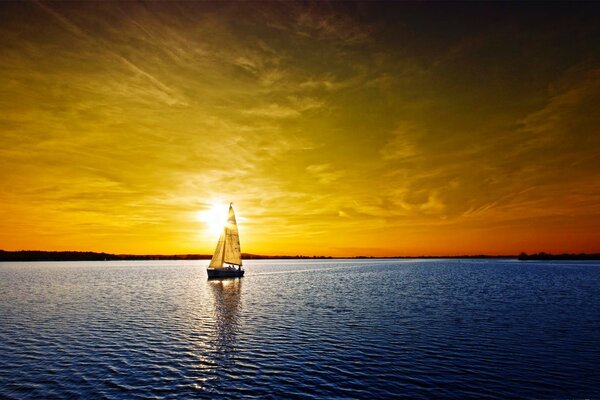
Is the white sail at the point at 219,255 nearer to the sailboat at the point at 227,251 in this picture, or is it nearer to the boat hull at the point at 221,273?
the sailboat at the point at 227,251

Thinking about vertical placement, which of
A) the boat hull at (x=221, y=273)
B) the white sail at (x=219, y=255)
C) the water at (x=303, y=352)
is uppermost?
the white sail at (x=219, y=255)

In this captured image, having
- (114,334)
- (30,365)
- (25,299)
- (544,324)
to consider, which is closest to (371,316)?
(544,324)

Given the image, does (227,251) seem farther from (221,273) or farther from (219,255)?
(221,273)

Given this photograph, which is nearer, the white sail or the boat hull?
the white sail

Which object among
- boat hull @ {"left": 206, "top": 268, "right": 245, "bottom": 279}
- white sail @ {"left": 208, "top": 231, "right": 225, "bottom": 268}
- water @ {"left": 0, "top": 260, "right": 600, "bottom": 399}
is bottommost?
water @ {"left": 0, "top": 260, "right": 600, "bottom": 399}

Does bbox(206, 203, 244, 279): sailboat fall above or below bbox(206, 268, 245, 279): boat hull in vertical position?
above

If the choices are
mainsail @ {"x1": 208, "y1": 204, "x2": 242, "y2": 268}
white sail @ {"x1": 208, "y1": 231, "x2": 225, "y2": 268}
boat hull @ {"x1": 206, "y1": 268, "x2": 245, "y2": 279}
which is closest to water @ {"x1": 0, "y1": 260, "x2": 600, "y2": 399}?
white sail @ {"x1": 208, "y1": 231, "x2": 225, "y2": 268}

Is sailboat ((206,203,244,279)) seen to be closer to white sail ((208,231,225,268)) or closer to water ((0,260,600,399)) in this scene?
white sail ((208,231,225,268))

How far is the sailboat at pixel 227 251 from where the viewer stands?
356 ft

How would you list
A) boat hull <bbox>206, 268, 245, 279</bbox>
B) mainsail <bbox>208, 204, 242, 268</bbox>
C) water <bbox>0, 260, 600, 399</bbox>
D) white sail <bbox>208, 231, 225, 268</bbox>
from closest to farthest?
water <bbox>0, 260, 600, 399</bbox> → white sail <bbox>208, 231, 225, 268</bbox> → mainsail <bbox>208, 204, 242, 268</bbox> → boat hull <bbox>206, 268, 245, 279</bbox>

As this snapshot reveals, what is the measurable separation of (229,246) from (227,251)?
2.11 meters

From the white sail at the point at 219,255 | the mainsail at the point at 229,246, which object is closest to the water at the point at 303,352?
the white sail at the point at 219,255

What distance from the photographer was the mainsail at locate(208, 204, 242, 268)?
108 meters

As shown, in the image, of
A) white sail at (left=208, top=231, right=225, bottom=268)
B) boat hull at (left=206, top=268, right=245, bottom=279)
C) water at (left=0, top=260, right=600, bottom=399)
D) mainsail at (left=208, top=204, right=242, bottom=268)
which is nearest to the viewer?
water at (left=0, top=260, right=600, bottom=399)
